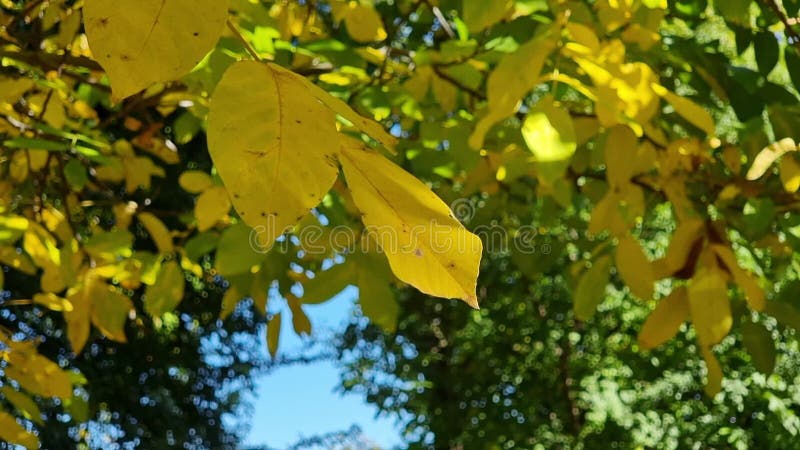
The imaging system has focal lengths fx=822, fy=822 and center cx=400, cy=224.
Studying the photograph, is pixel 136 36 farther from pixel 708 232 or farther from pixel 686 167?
pixel 686 167

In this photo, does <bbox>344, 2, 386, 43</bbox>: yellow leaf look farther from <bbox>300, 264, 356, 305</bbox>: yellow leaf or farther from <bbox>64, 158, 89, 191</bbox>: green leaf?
<bbox>64, 158, 89, 191</bbox>: green leaf

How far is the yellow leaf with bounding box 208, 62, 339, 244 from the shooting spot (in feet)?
1.01

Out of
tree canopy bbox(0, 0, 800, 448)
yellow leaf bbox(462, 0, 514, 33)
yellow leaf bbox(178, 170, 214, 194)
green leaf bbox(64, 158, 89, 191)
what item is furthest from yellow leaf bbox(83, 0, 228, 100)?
green leaf bbox(64, 158, 89, 191)

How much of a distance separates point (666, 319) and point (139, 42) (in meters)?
0.75

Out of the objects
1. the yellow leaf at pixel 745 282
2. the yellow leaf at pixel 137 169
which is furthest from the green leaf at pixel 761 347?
the yellow leaf at pixel 137 169

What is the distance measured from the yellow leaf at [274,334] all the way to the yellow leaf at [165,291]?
0.16 m

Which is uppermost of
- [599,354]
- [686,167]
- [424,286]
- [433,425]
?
[424,286]

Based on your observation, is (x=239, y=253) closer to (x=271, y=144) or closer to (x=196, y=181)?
(x=196, y=181)

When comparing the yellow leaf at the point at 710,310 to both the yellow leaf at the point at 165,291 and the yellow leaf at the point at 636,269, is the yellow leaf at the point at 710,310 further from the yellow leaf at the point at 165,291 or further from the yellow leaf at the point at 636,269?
the yellow leaf at the point at 165,291

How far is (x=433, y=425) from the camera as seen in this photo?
3770 mm

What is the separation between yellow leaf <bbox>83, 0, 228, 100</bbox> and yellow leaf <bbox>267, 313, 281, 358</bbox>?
1029 mm

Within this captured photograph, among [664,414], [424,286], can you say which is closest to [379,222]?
[424,286]

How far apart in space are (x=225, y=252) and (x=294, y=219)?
727 mm

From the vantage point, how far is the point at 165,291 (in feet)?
4.07
